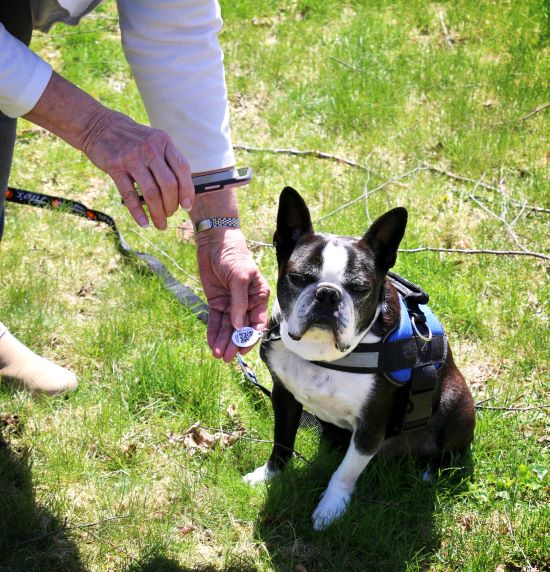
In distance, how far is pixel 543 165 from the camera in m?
4.86

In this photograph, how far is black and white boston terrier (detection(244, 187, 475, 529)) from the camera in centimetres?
249

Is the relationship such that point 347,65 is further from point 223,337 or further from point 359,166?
point 223,337

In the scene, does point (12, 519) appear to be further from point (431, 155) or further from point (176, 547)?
point (431, 155)

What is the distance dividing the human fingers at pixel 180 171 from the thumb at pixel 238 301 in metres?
0.56

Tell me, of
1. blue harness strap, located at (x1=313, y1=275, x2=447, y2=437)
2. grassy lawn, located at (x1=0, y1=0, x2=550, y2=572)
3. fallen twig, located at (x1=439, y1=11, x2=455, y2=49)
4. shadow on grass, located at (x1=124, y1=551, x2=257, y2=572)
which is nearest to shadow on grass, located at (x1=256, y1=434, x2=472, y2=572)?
grassy lawn, located at (x1=0, y1=0, x2=550, y2=572)

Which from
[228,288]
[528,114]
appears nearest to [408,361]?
[228,288]

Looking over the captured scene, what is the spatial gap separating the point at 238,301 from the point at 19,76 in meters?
1.03

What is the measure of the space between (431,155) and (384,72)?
0.98 meters

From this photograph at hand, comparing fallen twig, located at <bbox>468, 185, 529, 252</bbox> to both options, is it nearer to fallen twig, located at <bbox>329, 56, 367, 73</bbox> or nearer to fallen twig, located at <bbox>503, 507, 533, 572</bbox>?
fallen twig, located at <bbox>329, 56, 367, 73</bbox>

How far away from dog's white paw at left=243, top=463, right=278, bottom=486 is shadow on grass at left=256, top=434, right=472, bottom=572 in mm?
63

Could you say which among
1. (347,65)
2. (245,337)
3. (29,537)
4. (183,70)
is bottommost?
(29,537)

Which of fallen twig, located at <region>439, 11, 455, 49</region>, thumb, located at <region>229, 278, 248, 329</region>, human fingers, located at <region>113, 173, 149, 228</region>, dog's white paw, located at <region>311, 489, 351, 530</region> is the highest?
human fingers, located at <region>113, 173, 149, 228</region>

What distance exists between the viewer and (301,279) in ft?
8.34

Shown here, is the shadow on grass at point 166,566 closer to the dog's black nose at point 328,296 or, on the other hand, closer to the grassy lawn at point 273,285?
the grassy lawn at point 273,285
